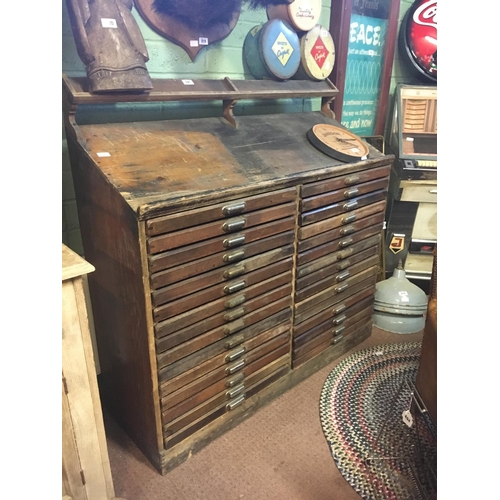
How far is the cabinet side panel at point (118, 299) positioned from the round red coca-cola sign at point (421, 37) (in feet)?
8.29

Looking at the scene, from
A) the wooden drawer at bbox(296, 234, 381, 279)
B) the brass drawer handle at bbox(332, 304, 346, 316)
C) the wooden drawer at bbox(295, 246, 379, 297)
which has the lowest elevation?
the brass drawer handle at bbox(332, 304, 346, 316)

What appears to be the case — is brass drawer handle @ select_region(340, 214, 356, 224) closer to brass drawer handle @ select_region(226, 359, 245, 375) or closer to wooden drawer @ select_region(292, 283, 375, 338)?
wooden drawer @ select_region(292, 283, 375, 338)

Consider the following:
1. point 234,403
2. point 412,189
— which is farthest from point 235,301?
point 412,189

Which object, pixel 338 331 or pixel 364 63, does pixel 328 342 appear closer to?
pixel 338 331

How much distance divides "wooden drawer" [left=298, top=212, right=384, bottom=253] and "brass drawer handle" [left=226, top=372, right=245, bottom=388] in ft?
2.07

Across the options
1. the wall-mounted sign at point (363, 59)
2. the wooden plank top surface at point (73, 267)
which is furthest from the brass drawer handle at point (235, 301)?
the wall-mounted sign at point (363, 59)

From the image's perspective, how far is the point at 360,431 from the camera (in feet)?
6.66

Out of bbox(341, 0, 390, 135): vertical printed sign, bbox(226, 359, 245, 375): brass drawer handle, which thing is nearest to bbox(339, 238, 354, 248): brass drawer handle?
bbox(226, 359, 245, 375): brass drawer handle

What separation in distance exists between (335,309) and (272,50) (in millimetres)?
1407

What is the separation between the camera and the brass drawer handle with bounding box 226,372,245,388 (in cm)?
192

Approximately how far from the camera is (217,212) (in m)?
1.59

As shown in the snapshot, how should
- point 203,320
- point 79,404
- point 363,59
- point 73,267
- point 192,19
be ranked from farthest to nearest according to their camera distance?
point 363,59 < point 192,19 < point 203,320 < point 79,404 < point 73,267
